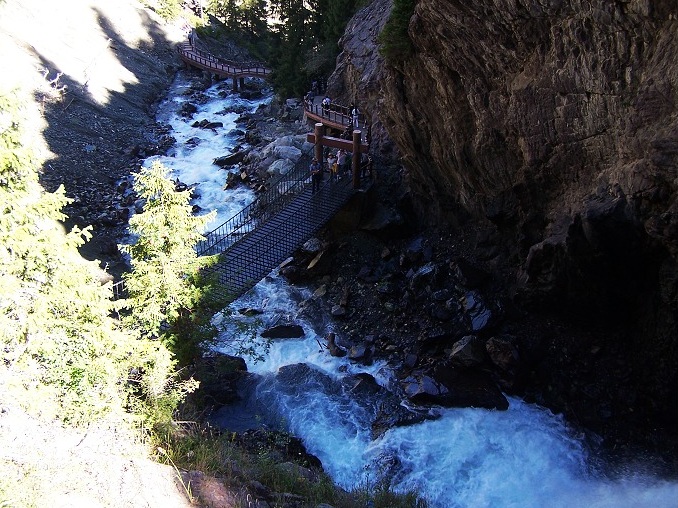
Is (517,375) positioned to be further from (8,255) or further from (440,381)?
(8,255)

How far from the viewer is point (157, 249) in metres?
12.8

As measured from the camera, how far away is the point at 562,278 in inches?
618

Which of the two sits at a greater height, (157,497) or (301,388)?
(157,497)

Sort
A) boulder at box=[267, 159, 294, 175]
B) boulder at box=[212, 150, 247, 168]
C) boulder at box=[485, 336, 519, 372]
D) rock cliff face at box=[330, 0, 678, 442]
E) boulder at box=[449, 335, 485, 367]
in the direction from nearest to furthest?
rock cliff face at box=[330, 0, 678, 442] → boulder at box=[485, 336, 519, 372] → boulder at box=[449, 335, 485, 367] → boulder at box=[267, 159, 294, 175] → boulder at box=[212, 150, 247, 168]

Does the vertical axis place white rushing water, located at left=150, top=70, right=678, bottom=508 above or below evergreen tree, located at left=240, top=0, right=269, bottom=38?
below

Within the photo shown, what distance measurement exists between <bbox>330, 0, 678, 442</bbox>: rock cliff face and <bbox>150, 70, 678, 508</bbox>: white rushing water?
2.80 metres

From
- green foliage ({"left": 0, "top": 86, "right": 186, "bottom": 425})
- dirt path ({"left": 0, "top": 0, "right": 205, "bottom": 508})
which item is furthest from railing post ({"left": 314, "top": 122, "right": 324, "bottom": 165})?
green foliage ({"left": 0, "top": 86, "right": 186, "bottom": 425})

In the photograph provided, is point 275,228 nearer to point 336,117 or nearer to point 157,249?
point 157,249

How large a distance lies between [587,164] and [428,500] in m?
9.38

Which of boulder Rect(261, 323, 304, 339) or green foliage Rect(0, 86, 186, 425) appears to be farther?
boulder Rect(261, 323, 304, 339)

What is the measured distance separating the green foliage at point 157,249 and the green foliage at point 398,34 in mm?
9842

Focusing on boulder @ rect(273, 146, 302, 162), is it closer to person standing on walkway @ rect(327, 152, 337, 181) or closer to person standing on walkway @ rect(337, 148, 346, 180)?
person standing on walkway @ rect(327, 152, 337, 181)

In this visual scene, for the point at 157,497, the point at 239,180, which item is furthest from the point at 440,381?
the point at 239,180

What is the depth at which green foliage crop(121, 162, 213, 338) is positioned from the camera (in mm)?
12594
